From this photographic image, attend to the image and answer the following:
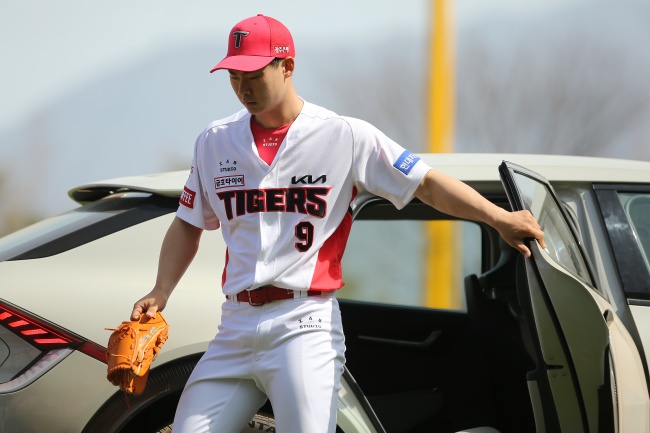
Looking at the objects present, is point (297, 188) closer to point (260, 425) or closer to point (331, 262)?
point (331, 262)

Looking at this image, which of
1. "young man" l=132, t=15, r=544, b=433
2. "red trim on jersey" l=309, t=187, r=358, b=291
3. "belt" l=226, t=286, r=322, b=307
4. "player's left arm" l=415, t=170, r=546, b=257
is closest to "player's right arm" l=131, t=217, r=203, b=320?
"young man" l=132, t=15, r=544, b=433

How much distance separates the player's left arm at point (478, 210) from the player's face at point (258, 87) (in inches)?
18.1

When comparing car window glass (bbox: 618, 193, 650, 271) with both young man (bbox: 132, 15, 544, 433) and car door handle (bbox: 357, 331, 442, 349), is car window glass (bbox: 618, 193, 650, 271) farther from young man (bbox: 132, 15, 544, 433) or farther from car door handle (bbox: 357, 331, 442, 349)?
car door handle (bbox: 357, 331, 442, 349)

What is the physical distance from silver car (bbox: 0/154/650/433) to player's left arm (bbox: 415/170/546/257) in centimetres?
8

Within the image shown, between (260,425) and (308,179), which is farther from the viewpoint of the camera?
(260,425)

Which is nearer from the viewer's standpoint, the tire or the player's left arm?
the player's left arm

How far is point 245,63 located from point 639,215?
1611 mm

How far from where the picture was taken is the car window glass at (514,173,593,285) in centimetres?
297

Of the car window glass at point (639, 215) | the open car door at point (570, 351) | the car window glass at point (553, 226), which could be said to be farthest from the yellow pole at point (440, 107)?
the open car door at point (570, 351)

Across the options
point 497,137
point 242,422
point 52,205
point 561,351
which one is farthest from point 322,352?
point 52,205

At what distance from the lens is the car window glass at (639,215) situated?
3387mm

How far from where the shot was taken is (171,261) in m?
2.78

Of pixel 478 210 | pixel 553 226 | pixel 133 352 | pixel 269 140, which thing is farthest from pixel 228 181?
pixel 553 226

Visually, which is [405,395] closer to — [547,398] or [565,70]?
[547,398]
